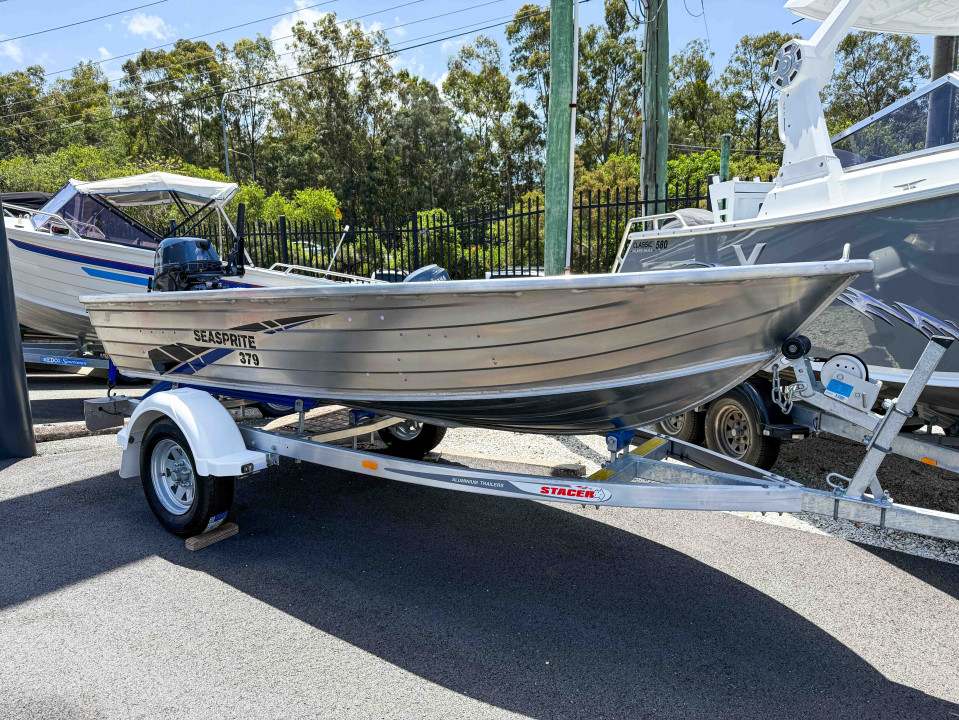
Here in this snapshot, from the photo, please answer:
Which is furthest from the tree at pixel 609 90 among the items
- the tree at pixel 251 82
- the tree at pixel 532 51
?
the tree at pixel 251 82

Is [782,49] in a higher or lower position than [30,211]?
higher

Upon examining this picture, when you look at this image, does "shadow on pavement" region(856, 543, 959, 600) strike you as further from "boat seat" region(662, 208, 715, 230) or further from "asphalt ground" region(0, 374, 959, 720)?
"boat seat" region(662, 208, 715, 230)

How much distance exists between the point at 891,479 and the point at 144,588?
4.76 meters

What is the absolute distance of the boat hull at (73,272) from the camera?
8.52 m

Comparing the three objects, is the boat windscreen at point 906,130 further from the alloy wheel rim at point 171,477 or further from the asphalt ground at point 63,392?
the asphalt ground at point 63,392

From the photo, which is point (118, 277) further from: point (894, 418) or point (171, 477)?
point (894, 418)

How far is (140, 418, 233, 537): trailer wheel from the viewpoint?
380 cm

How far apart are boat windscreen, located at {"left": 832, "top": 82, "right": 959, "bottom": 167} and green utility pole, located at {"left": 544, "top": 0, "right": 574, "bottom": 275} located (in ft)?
8.05

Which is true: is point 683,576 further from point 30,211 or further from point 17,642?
point 30,211

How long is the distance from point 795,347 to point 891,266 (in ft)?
5.95

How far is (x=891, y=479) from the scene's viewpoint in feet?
15.9

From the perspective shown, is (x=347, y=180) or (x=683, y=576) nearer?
(x=683, y=576)

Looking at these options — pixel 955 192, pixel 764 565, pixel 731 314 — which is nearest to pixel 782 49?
pixel 955 192

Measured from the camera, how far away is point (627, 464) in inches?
131
